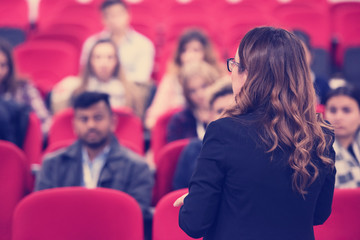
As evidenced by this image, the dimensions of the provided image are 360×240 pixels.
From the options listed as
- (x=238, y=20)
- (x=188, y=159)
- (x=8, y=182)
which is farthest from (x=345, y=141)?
(x=238, y=20)

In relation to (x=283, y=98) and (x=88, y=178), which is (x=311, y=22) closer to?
(x=88, y=178)

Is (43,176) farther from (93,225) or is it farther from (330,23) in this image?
(330,23)

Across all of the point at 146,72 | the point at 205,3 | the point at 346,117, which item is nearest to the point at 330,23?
the point at 205,3

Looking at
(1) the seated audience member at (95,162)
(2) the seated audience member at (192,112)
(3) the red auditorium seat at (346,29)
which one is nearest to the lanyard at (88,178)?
(1) the seated audience member at (95,162)

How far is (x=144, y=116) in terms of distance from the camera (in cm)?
300

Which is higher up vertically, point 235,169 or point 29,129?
point 235,169

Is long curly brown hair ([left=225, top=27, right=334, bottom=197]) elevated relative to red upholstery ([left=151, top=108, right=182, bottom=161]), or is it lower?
elevated

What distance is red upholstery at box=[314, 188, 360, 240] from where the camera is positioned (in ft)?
4.37

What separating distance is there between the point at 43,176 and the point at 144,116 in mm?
1229

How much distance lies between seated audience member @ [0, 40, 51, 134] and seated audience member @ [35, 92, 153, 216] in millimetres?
772

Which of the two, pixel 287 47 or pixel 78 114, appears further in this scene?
pixel 78 114

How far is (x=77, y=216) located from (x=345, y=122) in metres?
1.07

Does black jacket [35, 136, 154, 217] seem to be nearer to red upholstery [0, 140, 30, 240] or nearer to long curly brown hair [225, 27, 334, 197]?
red upholstery [0, 140, 30, 240]

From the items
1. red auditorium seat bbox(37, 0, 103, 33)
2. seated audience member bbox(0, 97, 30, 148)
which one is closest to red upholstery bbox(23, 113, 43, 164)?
seated audience member bbox(0, 97, 30, 148)
